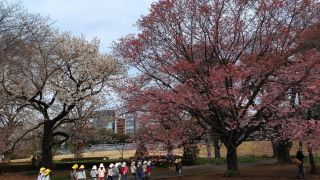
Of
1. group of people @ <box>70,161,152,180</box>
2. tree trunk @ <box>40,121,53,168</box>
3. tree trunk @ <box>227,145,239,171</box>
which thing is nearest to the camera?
group of people @ <box>70,161,152,180</box>

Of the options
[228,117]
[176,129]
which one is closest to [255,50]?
[228,117]

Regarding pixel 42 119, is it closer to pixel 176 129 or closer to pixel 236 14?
pixel 176 129

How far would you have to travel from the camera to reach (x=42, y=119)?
1535 inches

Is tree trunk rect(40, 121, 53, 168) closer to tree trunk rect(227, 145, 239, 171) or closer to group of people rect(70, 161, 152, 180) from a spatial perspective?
group of people rect(70, 161, 152, 180)

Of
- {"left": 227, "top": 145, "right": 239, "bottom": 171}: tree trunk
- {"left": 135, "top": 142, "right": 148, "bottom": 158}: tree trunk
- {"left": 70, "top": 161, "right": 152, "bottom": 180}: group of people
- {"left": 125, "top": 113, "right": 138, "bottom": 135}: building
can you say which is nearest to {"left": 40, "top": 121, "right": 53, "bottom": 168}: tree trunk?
{"left": 125, "top": 113, "right": 138, "bottom": 135}: building

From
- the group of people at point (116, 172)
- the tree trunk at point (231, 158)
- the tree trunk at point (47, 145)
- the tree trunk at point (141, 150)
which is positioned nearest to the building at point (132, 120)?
the tree trunk at point (141, 150)

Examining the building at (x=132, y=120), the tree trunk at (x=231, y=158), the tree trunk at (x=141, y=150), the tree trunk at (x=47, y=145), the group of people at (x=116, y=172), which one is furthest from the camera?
the tree trunk at (x=47, y=145)

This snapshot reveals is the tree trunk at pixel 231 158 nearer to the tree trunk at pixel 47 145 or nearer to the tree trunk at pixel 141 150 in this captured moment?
the tree trunk at pixel 141 150

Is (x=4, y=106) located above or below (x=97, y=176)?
above

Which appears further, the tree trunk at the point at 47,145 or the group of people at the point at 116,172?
the tree trunk at the point at 47,145

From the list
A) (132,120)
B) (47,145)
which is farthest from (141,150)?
(47,145)

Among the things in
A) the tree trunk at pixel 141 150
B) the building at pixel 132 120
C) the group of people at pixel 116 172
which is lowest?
the group of people at pixel 116 172

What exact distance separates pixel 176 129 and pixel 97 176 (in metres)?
5.35

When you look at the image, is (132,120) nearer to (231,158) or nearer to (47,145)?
(47,145)
